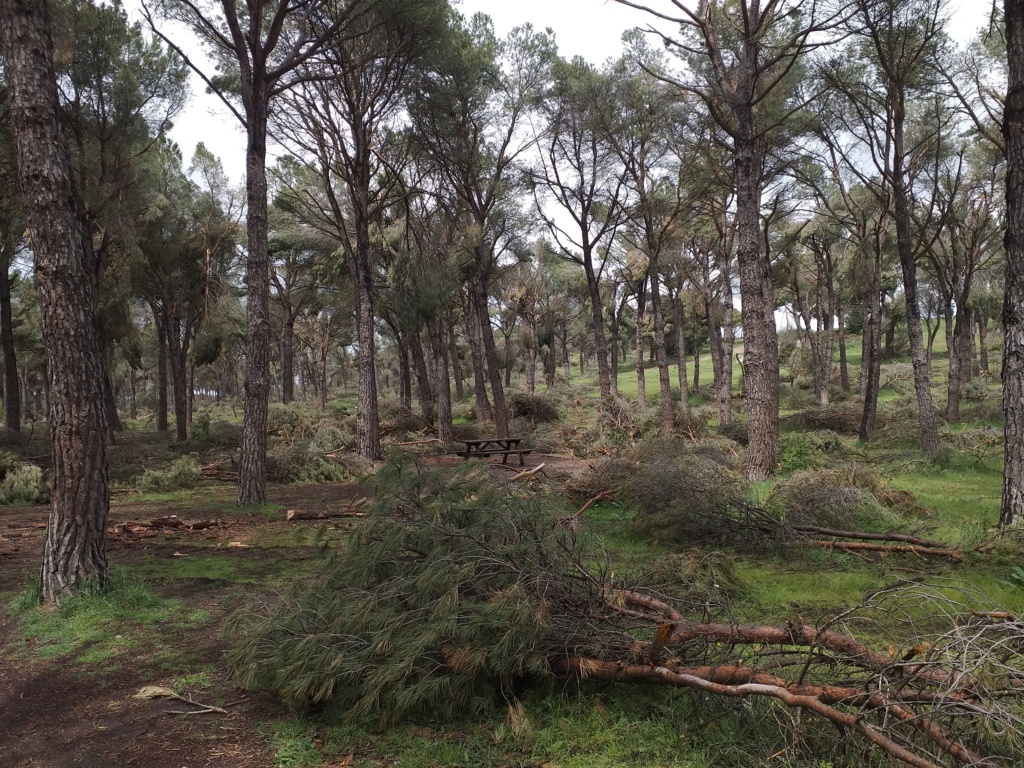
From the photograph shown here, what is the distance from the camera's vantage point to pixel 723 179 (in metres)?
16.8

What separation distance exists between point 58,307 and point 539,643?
15.1 ft

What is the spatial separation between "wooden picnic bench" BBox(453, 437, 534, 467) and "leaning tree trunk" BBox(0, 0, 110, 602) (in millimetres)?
8712

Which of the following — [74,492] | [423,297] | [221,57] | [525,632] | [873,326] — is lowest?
[525,632]

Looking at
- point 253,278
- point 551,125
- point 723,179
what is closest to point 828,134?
point 723,179

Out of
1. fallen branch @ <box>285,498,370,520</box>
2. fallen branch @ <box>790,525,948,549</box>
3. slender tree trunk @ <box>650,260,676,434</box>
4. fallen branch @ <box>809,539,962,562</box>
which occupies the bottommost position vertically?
fallen branch @ <box>809,539,962,562</box>

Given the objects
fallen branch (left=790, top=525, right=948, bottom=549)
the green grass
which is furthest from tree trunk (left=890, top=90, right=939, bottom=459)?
the green grass

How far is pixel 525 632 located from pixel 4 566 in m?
5.94

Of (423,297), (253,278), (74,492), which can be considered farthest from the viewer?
(423,297)

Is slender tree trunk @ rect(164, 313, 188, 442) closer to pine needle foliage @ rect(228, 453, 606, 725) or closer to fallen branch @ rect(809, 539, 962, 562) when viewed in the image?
pine needle foliage @ rect(228, 453, 606, 725)

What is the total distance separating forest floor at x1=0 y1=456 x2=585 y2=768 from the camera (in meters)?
3.03

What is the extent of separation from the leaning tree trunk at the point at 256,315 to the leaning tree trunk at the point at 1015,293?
9.20 metres

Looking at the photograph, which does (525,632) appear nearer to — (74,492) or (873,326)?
(74,492)

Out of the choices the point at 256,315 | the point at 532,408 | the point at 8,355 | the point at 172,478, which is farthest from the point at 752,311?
the point at 8,355

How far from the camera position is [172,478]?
12016 millimetres
